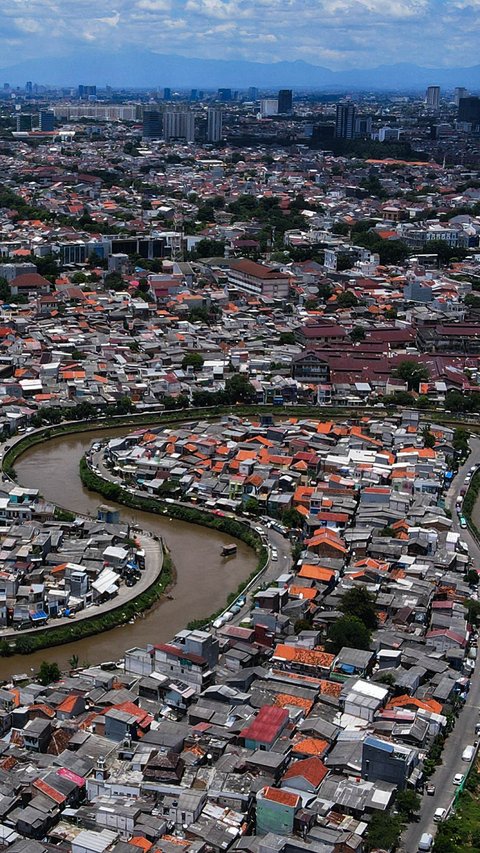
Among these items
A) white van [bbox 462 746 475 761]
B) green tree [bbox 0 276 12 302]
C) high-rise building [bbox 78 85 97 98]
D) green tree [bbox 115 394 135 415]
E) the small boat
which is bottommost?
white van [bbox 462 746 475 761]

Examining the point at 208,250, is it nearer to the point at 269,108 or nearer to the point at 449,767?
the point at 449,767

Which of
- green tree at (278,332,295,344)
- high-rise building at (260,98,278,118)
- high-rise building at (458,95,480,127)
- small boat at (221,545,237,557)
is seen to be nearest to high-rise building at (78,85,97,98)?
high-rise building at (260,98,278,118)

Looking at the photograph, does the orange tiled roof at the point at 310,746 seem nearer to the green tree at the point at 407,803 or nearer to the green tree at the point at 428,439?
the green tree at the point at 407,803

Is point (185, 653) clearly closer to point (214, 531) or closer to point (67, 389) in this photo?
point (214, 531)

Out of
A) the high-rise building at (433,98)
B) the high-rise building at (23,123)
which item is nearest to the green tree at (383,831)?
the high-rise building at (23,123)

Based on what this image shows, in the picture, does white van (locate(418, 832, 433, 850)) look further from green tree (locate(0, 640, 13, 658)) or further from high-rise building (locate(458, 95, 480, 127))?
high-rise building (locate(458, 95, 480, 127))

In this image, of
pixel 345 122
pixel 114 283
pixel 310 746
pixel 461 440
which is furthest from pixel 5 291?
pixel 345 122
